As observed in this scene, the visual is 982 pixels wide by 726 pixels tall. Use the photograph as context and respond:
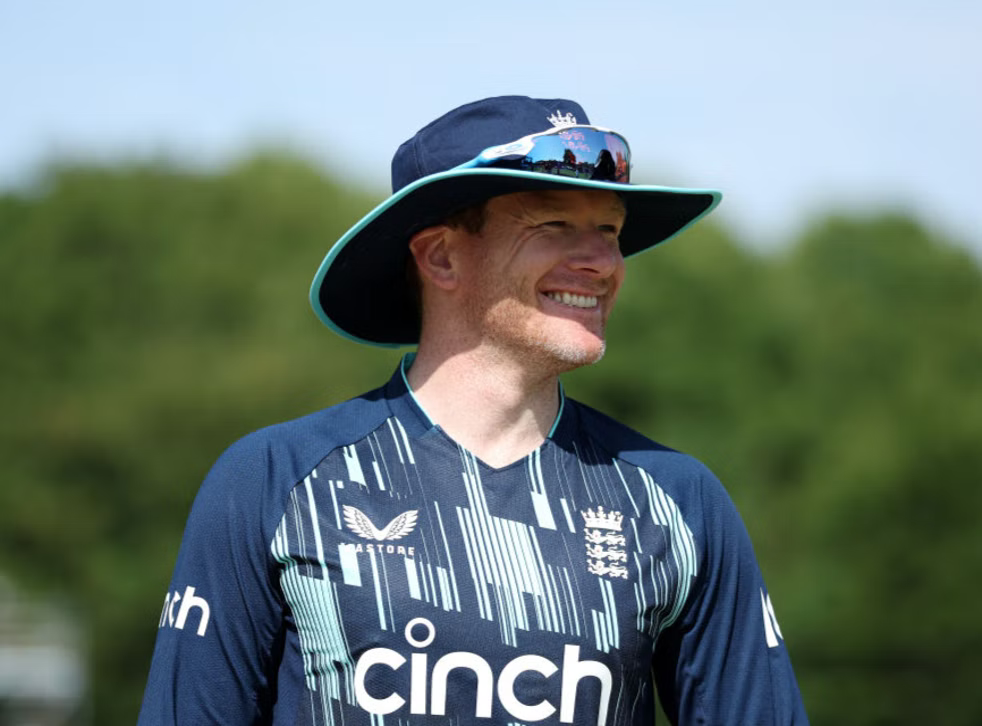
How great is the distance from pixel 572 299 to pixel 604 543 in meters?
0.55

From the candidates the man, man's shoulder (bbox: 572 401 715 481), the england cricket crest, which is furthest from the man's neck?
the england cricket crest

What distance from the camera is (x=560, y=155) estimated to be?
3412mm

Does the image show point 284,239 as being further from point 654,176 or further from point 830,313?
point 830,313

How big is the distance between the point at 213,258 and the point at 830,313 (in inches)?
637

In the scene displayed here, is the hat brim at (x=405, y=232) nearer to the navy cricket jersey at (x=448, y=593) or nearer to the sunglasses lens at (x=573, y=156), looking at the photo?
the sunglasses lens at (x=573, y=156)

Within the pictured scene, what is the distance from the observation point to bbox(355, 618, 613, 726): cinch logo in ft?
10.4

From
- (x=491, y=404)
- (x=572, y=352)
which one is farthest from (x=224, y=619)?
(x=572, y=352)

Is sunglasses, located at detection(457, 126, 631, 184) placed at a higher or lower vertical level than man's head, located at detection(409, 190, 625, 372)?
higher

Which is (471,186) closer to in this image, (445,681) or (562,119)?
(562,119)

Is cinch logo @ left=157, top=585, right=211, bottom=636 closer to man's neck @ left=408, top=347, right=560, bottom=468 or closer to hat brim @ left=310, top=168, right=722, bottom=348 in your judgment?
man's neck @ left=408, top=347, right=560, bottom=468

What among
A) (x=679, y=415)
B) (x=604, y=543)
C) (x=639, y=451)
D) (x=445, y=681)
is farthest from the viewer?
(x=679, y=415)

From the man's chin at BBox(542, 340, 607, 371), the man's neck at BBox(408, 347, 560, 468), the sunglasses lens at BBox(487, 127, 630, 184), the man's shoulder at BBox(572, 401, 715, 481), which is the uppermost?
the sunglasses lens at BBox(487, 127, 630, 184)

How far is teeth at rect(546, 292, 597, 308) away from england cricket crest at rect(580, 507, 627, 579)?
0.46m

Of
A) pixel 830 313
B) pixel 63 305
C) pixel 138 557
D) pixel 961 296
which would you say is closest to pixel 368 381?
pixel 138 557
